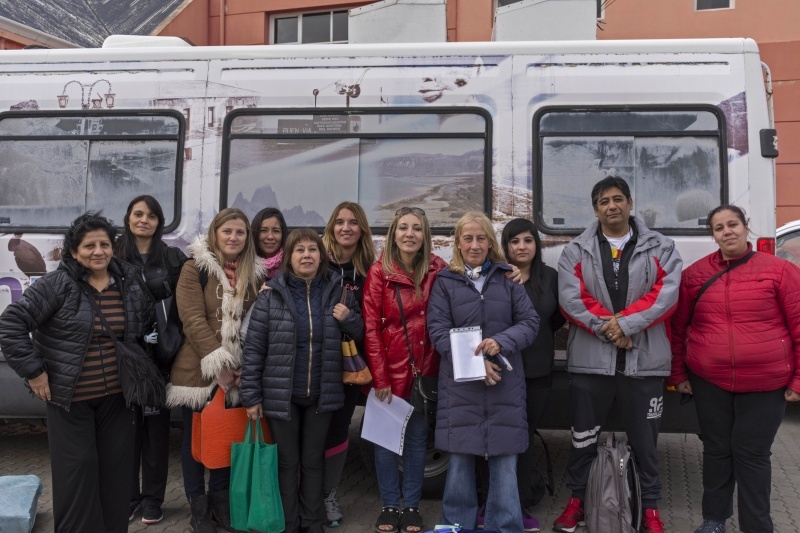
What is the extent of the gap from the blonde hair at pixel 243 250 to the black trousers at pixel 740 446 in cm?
247

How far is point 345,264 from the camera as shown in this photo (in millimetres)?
3965

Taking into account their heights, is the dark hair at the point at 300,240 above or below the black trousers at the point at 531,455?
above

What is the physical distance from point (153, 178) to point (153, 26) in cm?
899

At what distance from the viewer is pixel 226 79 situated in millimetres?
4484

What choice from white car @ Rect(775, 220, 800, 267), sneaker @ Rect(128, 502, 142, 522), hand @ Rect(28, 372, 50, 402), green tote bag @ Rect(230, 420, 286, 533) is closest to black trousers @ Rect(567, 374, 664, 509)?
green tote bag @ Rect(230, 420, 286, 533)

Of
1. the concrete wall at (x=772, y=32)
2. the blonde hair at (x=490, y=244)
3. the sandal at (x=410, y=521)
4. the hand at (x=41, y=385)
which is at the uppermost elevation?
the concrete wall at (x=772, y=32)

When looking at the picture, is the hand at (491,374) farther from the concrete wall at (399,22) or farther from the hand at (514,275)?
the concrete wall at (399,22)

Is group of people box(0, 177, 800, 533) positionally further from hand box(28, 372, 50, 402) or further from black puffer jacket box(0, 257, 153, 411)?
hand box(28, 372, 50, 402)

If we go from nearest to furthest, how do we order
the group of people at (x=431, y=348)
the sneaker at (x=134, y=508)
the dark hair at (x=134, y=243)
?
the group of people at (x=431, y=348)
the dark hair at (x=134, y=243)
the sneaker at (x=134, y=508)

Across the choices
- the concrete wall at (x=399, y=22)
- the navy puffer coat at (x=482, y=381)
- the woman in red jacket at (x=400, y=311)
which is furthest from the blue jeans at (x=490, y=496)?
the concrete wall at (x=399, y=22)

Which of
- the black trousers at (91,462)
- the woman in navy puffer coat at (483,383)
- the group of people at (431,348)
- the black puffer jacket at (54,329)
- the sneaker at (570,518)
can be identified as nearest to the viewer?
the black puffer jacket at (54,329)

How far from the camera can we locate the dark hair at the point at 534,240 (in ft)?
12.5

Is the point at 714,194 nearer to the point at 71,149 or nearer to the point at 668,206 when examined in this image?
the point at 668,206

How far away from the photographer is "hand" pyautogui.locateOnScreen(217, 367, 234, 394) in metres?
3.58
